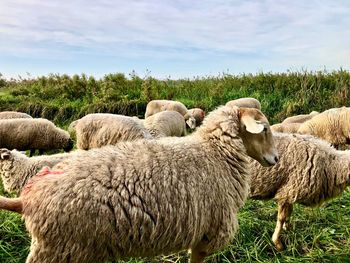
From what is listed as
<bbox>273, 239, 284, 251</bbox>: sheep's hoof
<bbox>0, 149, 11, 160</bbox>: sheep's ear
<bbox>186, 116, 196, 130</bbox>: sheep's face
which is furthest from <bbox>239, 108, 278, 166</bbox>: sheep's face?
<bbox>186, 116, 196, 130</bbox>: sheep's face

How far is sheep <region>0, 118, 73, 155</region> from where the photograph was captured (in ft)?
34.3

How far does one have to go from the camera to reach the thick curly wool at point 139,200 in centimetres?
287

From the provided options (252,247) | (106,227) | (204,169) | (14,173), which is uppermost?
(204,169)

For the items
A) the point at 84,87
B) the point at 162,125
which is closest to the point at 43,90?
the point at 84,87

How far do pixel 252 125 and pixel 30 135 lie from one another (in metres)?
8.08

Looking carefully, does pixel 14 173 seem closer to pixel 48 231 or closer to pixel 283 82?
pixel 48 231

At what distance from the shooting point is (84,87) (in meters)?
19.5

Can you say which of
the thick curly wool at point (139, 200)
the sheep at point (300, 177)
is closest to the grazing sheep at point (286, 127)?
the sheep at point (300, 177)

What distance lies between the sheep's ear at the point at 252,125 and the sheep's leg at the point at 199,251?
102 centimetres

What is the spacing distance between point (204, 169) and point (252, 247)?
176cm

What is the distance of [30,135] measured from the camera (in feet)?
34.6

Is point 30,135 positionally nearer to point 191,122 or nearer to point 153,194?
point 191,122

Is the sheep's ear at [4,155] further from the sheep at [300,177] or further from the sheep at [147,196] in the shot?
the sheep at [300,177]

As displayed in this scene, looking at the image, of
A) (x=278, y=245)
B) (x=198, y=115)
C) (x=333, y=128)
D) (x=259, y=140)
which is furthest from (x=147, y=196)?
(x=198, y=115)
